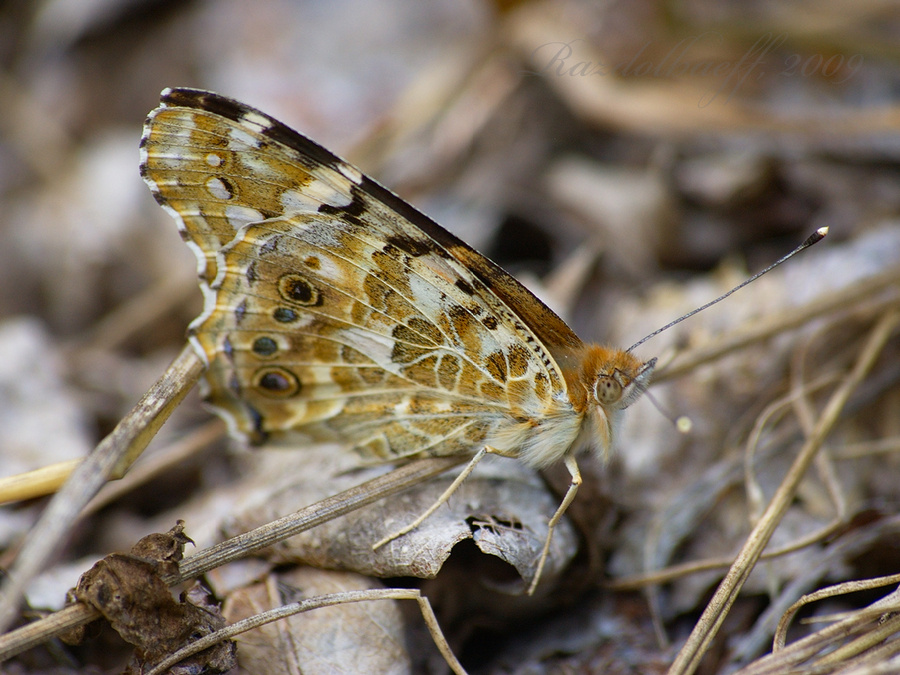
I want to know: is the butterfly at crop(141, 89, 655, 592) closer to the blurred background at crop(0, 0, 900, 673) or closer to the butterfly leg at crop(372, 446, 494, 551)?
the butterfly leg at crop(372, 446, 494, 551)

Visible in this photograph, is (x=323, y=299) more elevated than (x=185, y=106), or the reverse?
(x=185, y=106)

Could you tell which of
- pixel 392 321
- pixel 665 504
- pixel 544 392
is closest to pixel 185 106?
pixel 392 321

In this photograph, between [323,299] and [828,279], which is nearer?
[323,299]

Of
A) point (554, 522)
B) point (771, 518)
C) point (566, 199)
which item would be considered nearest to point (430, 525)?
point (554, 522)

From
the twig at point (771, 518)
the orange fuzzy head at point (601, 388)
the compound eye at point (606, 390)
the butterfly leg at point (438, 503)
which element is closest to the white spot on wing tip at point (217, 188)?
the butterfly leg at point (438, 503)

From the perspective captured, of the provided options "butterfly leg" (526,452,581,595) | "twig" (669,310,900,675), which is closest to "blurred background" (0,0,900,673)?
"twig" (669,310,900,675)

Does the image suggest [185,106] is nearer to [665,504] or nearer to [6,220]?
[665,504]

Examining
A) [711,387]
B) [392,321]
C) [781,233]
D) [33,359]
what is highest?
[33,359]
